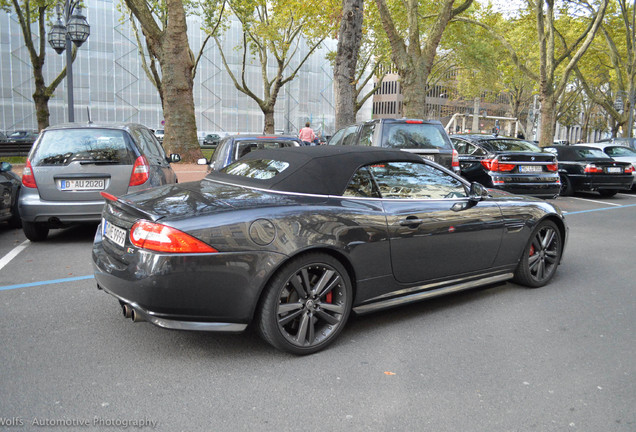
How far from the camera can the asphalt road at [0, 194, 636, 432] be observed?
2836 millimetres

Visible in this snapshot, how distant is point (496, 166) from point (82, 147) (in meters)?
8.08

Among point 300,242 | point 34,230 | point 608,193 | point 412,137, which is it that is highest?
point 412,137

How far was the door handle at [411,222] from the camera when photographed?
13.5ft

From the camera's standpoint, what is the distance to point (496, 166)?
11.3 metres

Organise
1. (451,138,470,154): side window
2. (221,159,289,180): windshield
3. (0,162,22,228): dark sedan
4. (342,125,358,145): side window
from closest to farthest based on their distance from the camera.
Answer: (221,159,289,180): windshield → (0,162,22,228): dark sedan → (342,125,358,145): side window → (451,138,470,154): side window

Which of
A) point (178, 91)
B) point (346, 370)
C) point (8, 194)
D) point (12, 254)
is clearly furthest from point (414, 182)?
point (178, 91)

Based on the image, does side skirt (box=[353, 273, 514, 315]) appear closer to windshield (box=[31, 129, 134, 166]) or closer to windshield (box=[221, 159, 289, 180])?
windshield (box=[221, 159, 289, 180])

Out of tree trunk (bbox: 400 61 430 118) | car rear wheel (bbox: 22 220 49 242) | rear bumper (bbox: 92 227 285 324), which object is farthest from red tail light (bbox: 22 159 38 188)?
tree trunk (bbox: 400 61 430 118)

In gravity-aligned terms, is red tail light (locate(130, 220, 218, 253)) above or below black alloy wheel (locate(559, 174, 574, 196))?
above

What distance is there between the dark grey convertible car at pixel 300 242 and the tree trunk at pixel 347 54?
8.98 m

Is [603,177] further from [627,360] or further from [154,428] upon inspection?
[154,428]

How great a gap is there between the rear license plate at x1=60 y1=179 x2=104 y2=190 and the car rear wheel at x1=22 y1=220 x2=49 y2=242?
0.78 meters

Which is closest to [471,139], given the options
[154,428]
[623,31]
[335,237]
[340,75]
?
[340,75]

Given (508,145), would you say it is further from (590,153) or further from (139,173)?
(139,173)
